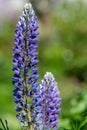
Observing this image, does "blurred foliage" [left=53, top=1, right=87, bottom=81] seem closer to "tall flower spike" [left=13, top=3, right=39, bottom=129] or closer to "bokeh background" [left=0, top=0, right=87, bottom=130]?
"bokeh background" [left=0, top=0, right=87, bottom=130]

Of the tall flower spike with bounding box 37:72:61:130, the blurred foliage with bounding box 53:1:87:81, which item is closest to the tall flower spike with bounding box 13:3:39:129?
the tall flower spike with bounding box 37:72:61:130

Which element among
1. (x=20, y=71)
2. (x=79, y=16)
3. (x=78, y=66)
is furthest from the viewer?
(x=79, y=16)

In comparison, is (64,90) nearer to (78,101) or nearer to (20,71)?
(78,101)

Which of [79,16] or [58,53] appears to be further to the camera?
[79,16]

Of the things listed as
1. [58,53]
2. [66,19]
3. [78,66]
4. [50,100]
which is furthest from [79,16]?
[50,100]

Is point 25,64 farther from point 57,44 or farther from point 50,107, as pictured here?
point 57,44

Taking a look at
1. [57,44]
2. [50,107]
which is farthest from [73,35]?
[50,107]
